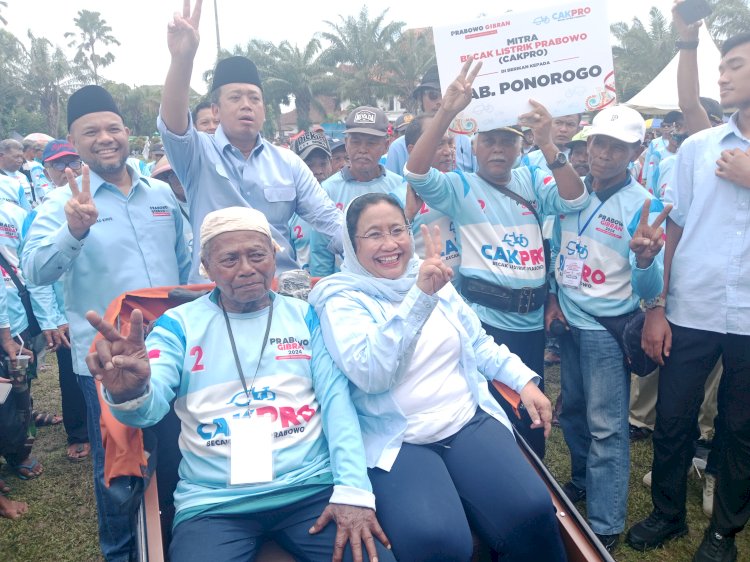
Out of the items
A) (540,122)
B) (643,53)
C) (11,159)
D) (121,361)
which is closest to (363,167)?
(540,122)

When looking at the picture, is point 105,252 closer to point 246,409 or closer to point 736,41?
point 246,409

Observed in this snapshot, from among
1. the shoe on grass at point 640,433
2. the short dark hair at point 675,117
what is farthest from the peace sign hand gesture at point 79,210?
the short dark hair at point 675,117

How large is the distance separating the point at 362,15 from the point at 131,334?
122 ft

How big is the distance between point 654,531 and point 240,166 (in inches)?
118

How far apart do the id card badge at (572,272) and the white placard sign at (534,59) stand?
81cm

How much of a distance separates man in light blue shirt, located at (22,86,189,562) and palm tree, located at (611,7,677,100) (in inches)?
1169

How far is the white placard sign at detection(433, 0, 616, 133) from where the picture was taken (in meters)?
3.07

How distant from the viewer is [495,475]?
227 centimetres

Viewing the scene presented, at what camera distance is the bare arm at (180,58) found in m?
2.64

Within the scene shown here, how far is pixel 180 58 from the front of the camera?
2650 mm

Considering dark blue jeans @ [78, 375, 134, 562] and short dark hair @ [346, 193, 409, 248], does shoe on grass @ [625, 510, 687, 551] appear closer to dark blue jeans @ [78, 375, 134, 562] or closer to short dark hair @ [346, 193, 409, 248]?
short dark hair @ [346, 193, 409, 248]

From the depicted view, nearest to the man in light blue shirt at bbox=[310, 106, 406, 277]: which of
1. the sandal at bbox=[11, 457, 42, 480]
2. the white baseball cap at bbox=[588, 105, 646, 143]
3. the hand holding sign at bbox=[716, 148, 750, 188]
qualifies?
the white baseball cap at bbox=[588, 105, 646, 143]

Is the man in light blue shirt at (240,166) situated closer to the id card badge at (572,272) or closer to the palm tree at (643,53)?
the id card badge at (572,272)

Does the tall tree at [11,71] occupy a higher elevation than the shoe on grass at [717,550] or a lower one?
higher
